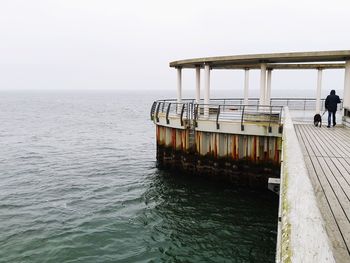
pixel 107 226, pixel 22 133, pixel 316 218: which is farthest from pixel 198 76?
pixel 22 133

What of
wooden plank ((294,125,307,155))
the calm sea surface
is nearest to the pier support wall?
the calm sea surface

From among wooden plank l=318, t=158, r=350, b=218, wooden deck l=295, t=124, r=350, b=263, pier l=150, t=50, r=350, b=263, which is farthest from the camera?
wooden plank l=318, t=158, r=350, b=218

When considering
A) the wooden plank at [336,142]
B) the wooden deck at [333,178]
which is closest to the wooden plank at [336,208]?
the wooden deck at [333,178]

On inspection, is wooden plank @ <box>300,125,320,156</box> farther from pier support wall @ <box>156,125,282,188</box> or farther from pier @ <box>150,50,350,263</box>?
pier support wall @ <box>156,125,282,188</box>

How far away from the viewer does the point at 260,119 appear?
16.9 metres

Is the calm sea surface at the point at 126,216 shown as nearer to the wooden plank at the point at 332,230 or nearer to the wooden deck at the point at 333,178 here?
the wooden deck at the point at 333,178

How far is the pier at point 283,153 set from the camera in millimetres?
2917

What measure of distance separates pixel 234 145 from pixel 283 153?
8927 millimetres

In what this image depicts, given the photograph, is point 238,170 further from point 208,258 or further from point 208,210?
point 208,258

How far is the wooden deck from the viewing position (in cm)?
411

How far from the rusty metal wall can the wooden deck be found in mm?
1745

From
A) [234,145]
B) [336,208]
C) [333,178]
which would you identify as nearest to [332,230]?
[336,208]

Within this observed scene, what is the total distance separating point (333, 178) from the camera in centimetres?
680

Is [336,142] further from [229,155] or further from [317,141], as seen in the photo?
[229,155]
